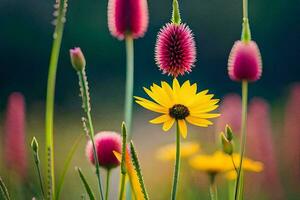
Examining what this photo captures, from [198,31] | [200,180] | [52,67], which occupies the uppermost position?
[198,31]

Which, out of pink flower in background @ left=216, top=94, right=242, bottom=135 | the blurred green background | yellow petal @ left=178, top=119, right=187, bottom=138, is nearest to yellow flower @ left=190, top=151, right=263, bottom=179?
pink flower in background @ left=216, top=94, right=242, bottom=135

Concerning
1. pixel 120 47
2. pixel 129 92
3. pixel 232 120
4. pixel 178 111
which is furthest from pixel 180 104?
pixel 120 47

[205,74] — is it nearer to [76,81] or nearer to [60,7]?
[76,81]

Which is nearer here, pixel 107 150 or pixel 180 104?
pixel 180 104

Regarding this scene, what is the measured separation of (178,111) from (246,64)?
22cm

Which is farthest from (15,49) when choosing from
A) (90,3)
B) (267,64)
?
(267,64)

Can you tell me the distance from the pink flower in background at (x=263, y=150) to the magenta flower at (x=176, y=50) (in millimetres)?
1095

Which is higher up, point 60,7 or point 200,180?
point 60,7

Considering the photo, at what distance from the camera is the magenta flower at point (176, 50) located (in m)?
1.31

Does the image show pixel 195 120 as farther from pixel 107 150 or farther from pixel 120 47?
pixel 120 47

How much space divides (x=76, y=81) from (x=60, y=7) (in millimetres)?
3817

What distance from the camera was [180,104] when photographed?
1.24 meters

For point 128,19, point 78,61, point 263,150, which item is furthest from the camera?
point 263,150

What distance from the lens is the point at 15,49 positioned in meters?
5.10
